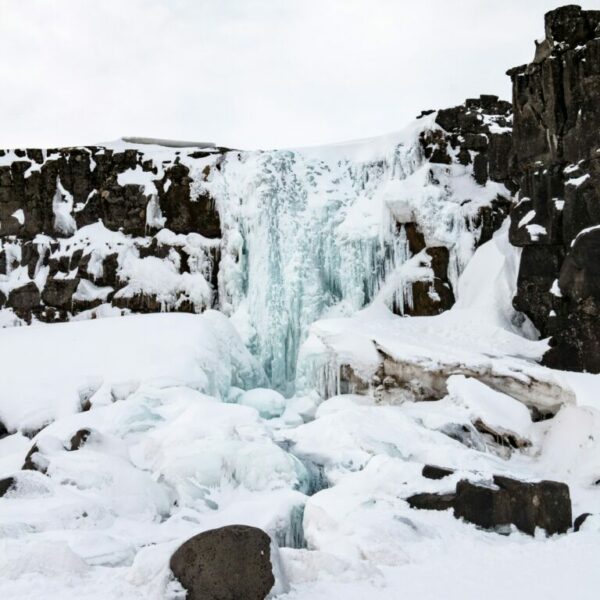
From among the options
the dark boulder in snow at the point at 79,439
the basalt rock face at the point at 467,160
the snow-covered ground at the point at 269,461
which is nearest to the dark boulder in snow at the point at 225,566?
the snow-covered ground at the point at 269,461

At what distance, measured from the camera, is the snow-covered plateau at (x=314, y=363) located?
24.1 feet

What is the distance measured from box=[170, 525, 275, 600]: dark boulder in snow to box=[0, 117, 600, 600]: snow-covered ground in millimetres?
234

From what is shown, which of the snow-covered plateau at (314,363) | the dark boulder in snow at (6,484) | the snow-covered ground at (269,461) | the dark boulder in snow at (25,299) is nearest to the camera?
the snow-covered ground at (269,461)

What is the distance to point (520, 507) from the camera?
320 inches

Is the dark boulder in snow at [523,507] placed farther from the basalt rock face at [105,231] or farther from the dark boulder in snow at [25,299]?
the dark boulder in snow at [25,299]

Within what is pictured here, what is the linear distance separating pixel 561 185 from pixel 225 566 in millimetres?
12086

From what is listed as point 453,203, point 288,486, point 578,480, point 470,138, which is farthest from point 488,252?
point 288,486

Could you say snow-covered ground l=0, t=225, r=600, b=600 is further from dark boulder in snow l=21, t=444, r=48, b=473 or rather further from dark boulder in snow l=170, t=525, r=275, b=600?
dark boulder in snow l=170, t=525, r=275, b=600

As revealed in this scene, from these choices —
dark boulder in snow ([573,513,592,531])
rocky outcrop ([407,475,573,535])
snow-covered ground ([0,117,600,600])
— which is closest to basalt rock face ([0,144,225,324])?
snow-covered ground ([0,117,600,600])

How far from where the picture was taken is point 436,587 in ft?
20.2

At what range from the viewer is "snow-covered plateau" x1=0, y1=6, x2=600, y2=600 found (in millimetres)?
7340

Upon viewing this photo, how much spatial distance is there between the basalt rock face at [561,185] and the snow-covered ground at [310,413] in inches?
34.2

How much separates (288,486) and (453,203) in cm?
1065

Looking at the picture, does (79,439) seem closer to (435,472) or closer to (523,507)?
(435,472)
